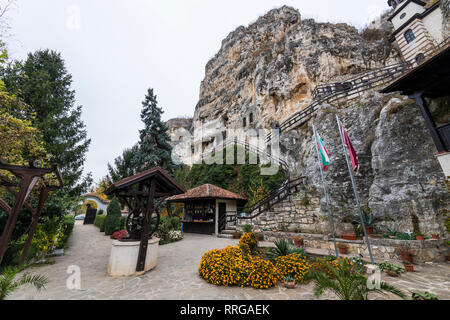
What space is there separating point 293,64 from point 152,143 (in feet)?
58.4

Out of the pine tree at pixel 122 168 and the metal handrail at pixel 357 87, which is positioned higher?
the metal handrail at pixel 357 87

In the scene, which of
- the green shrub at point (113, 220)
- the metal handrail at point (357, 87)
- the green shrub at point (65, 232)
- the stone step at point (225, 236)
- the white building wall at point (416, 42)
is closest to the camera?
the green shrub at point (65, 232)

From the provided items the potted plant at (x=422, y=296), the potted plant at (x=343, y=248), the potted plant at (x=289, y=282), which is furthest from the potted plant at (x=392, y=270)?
the potted plant at (x=289, y=282)

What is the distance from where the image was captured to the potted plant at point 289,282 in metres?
4.25

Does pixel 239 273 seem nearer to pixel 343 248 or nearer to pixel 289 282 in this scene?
pixel 289 282

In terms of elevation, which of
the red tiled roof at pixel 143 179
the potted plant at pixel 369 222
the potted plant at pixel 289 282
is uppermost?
the red tiled roof at pixel 143 179

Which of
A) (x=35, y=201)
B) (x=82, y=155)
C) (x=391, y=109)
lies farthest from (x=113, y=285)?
(x=391, y=109)

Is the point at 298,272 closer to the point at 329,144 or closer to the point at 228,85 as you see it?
the point at 329,144

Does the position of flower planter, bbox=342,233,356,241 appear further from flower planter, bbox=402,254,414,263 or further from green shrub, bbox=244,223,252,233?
green shrub, bbox=244,223,252,233

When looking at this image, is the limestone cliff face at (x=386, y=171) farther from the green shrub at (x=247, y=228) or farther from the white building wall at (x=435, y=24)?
the white building wall at (x=435, y=24)

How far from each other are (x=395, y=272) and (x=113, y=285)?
303 inches

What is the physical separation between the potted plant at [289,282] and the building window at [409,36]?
27799 millimetres

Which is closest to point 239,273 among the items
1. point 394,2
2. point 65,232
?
point 65,232

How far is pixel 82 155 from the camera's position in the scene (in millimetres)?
10703
